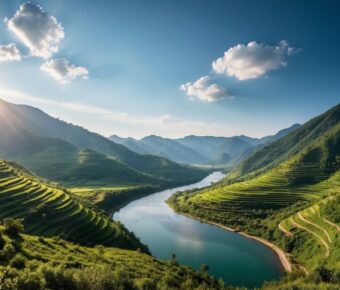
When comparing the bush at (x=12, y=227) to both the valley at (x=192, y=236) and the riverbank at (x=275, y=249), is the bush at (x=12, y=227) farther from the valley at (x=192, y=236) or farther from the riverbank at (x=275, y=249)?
the riverbank at (x=275, y=249)

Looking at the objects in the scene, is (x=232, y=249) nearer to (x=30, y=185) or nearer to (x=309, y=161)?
(x=30, y=185)

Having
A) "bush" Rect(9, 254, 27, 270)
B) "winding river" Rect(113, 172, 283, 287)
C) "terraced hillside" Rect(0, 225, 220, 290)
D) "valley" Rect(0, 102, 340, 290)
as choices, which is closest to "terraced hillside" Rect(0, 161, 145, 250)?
"valley" Rect(0, 102, 340, 290)

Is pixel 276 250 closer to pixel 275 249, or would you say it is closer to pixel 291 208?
pixel 275 249

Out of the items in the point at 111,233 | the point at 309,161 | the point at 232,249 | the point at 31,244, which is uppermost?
the point at 309,161

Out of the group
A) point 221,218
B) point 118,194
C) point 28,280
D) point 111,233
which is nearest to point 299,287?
point 28,280

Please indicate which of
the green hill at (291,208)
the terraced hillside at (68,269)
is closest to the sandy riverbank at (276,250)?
the green hill at (291,208)

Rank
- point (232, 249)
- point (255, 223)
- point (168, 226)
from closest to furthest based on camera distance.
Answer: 1. point (232, 249)
2. point (255, 223)
3. point (168, 226)

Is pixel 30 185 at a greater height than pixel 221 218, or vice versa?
pixel 30 185

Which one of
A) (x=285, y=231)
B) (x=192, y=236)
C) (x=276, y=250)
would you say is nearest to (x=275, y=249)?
(x=276, y=250)
